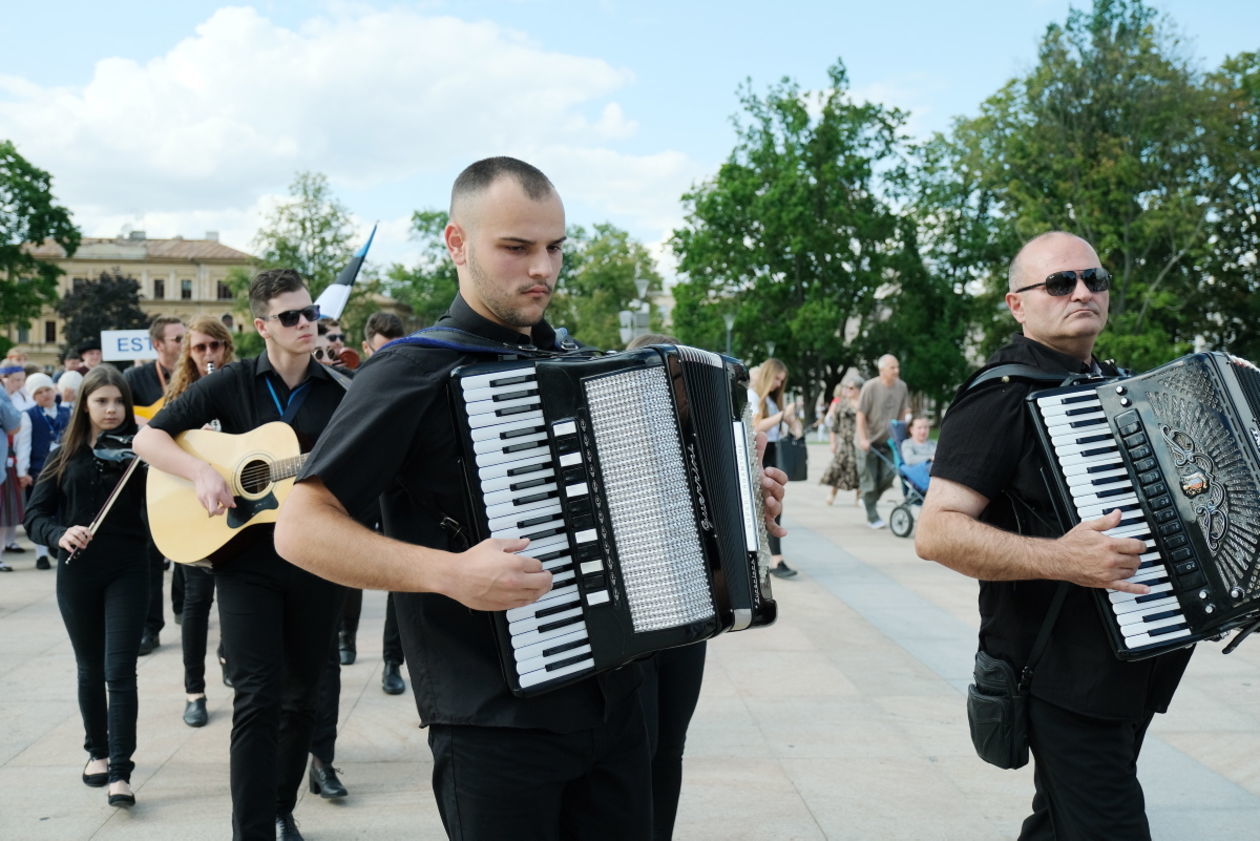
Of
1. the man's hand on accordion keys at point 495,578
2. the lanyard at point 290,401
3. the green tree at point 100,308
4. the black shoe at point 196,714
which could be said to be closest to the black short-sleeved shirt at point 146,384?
the black shoe at point 196,714

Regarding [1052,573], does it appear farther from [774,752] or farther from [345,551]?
[774,752]

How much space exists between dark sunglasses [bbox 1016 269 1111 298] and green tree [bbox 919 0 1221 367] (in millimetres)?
36992

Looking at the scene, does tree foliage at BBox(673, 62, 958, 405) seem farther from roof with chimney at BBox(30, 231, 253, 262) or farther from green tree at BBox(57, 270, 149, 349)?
roof with chimney at BBox(30, 231, 253, 262)

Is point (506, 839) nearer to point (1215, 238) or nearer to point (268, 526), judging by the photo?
point (268, 526)

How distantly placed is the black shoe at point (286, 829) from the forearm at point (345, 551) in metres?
2.55

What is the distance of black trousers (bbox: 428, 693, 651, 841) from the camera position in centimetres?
239

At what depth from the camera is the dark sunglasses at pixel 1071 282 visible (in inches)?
134

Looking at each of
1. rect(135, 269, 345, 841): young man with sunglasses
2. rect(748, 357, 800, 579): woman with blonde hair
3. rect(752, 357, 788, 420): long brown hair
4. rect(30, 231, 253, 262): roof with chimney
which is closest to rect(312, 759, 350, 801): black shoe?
rect(135, 269, 345, 841): young man with sunglasses

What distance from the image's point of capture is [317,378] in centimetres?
473

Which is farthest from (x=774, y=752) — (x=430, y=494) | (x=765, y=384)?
(x=765, y=384)

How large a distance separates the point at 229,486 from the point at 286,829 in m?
1.33

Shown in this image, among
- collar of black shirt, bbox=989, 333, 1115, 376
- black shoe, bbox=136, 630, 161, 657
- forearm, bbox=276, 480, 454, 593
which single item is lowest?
black shoe, bbox=136, 630, 161, 657

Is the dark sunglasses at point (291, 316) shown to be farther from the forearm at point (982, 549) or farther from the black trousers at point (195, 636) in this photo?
the forearm at point (982, 549)

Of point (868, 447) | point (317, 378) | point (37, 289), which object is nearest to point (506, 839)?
point (317, 378)
